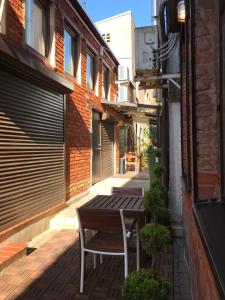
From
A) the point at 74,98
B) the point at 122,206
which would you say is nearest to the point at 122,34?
the point at 74,98

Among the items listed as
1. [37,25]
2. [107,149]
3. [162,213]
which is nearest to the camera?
[162,213]

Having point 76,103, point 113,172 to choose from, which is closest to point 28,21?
point 76,103

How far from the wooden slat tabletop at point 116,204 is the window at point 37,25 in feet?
11.4

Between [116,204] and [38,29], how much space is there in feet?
14.7

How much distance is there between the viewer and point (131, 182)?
14641mm

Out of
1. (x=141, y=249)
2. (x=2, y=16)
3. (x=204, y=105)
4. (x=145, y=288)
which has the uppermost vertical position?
(x=2, y=16)

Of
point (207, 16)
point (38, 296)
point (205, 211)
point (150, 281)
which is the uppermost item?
point (207, 16)

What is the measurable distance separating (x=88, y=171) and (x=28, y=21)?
5.28 meters

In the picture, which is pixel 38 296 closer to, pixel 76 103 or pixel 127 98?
pixel 76 103

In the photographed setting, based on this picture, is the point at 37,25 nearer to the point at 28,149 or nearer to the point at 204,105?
the point at 28,149

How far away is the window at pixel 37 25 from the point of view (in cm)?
756

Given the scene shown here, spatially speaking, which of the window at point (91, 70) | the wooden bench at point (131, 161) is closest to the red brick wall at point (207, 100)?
the window at point (91, 70)

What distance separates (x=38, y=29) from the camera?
8117 mm

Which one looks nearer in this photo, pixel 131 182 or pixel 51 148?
pixel 51 148
